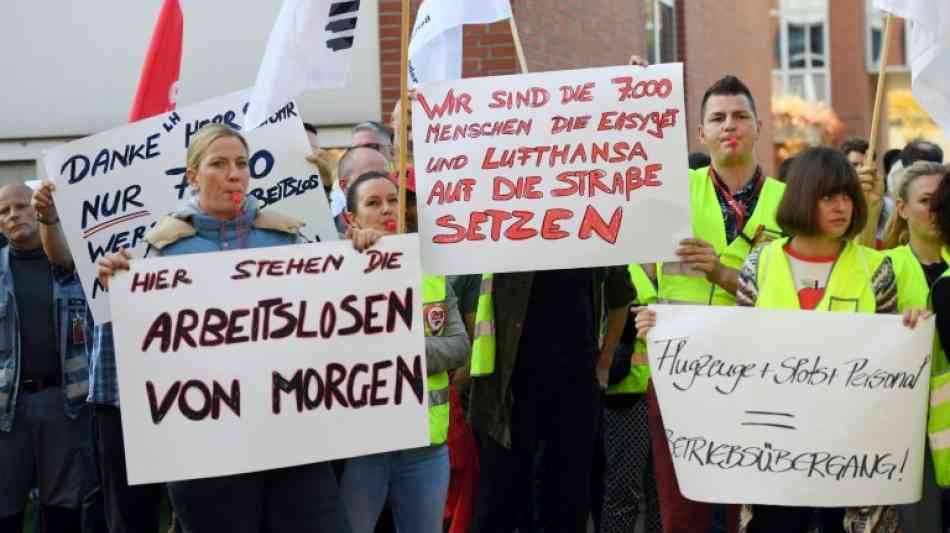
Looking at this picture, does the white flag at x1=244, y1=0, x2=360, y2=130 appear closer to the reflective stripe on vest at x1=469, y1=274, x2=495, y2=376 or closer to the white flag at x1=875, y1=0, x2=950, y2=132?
the reflective stripe on vest at x1=469, y1=274, x2=495, y2=376

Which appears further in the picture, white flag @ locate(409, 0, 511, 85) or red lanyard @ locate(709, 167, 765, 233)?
white flag @ locate(409, 0, 511, 85)

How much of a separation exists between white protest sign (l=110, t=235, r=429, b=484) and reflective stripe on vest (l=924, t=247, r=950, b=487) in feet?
5.85

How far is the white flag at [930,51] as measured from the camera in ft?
20.4

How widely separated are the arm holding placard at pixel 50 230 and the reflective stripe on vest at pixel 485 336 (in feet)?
6.64

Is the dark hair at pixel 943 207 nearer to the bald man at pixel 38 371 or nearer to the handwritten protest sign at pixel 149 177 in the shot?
the handwritten protest sign at pixel 149 177

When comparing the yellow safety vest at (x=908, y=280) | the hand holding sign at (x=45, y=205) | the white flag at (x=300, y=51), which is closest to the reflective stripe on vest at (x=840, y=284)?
the yellow safety vest at (x=908, y=280)

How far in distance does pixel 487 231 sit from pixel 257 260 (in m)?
1.18

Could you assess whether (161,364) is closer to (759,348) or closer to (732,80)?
(759,348)

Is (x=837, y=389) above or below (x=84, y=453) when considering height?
above

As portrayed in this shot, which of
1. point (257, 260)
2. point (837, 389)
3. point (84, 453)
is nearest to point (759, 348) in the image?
point (837, 389)

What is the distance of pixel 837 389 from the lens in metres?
5.60

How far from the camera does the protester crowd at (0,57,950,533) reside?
18.4 feet

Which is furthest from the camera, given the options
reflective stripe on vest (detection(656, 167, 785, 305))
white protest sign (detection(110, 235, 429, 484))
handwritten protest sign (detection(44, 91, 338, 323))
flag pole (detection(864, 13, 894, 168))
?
handwritten protest sign (detection(44, 91, 338, 323))

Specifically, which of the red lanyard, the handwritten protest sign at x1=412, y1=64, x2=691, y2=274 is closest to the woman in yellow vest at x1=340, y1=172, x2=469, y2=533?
the handwritten protest sign at x1=412, y1=64, x2=691, y2=274
